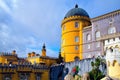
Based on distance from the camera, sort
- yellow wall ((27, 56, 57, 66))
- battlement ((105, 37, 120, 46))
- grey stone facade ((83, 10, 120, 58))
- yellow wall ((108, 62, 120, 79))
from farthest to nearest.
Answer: yellow wall ((27, 56, 57, 66)) < grey stone facade ((83, 10, 120, 58)) < battlement ((105, 37, 120, 46)) < yellow wall ((108, 62, 120, 79))

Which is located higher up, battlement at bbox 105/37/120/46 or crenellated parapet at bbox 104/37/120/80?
battlement at bbox 105/37/120/46

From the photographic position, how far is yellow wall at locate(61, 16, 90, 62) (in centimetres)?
5578

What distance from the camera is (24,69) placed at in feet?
161

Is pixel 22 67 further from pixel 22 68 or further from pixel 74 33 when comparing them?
pixel 74 33

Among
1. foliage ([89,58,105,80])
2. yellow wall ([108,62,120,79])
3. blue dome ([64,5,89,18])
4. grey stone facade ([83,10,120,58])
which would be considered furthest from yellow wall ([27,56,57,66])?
yellow wall ([108,62,120,79])

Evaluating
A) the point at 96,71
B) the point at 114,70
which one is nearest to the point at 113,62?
the point at 114,70

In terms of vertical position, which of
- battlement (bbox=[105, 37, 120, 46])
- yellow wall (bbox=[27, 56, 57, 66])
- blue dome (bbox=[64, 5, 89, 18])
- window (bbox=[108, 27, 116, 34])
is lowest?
yellow wall (bbox=[27, 56, 57, 66])

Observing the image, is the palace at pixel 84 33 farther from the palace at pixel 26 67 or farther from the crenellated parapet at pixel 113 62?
the crenellated parapet at pixel 113 62

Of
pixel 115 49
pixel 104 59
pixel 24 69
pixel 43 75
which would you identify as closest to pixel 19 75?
pixel 24 69

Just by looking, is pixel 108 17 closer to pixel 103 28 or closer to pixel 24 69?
pixel 103 28

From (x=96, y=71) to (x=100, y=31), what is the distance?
1304 cm

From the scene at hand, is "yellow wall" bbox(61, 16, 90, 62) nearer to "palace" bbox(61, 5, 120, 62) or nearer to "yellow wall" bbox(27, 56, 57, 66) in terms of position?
"palace" bbox(61, 5, 120, 62)

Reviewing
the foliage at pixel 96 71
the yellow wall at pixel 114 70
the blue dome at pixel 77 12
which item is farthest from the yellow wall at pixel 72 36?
the yellow wall at pixel 114 70

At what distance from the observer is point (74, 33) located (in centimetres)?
5672
